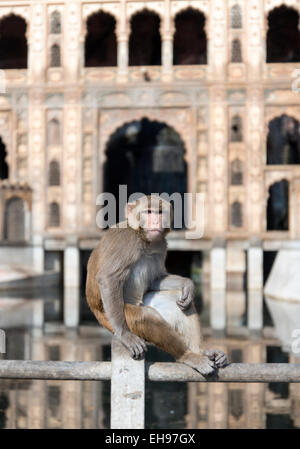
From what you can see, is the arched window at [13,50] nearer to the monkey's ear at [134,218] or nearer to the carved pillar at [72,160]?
the carved pillar at [72,160]

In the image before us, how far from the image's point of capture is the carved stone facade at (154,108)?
81.8 ft

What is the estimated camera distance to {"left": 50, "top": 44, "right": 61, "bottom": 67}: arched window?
26.3m

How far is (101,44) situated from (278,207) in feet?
40.0

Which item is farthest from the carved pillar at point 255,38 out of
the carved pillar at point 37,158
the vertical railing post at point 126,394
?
the vertical railing post at point 126,394

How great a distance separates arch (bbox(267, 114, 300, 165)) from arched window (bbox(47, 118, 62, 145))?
35.6 feet

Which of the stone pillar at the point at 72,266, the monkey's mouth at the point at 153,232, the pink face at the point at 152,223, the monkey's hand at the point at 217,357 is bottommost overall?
the stone pillar at the point at 72,266

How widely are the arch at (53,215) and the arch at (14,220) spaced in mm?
1109

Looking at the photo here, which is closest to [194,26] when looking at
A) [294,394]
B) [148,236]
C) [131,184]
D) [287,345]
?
[131,184]

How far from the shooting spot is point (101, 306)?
171 inches

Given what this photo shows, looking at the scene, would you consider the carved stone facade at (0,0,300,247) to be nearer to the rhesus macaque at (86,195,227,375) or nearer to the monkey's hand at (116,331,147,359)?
the rhesus macaque at (86,195,227,375)

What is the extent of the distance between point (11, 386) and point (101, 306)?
567 cm

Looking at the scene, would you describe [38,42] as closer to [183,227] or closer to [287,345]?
[183,227]
